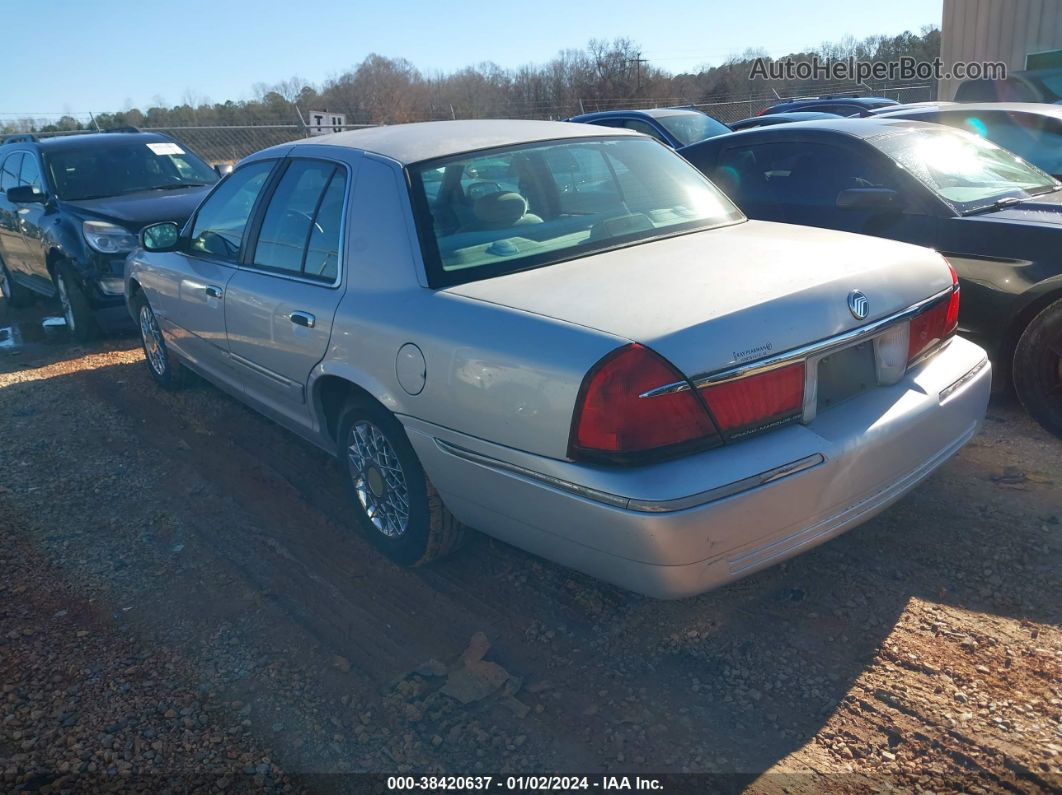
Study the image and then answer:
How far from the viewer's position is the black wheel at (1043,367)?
13.8ft

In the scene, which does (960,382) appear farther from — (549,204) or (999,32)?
(999,32)

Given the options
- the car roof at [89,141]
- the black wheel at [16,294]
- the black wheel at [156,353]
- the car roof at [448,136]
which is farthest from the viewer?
the black wheel at [16,294]

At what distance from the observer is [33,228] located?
8.65 metres

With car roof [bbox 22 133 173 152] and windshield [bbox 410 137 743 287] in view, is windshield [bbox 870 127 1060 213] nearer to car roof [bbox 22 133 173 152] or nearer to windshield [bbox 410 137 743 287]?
windshield [bbox 410 137 743 287]

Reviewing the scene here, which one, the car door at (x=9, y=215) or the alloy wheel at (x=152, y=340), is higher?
the car door at (x=9, y=215)

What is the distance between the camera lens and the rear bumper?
2545 mm

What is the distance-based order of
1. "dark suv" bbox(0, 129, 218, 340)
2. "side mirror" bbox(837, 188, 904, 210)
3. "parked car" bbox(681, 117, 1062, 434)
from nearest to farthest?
"parked car" bbox(681, 117, 1062, 434) → "side mirror" bbox(837, 188, 904, 210) → "dark suv" bbox(0, 129, 218, 340)

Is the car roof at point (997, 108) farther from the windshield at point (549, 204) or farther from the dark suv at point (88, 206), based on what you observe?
the dark suv at point (88, 206)

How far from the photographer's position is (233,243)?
4.64 m

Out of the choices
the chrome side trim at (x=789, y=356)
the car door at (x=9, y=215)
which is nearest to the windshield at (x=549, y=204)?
the chrome side trim at (x=789, y=356)

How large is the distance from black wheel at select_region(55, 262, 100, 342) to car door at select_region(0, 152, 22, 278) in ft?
4.54

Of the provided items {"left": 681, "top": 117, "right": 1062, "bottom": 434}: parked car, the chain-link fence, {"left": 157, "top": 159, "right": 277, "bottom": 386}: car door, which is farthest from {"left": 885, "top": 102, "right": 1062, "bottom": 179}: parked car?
the chain-link fence

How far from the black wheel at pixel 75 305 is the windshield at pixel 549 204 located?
571cm

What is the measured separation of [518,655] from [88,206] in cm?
700
